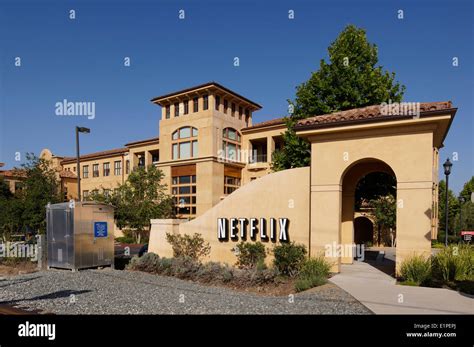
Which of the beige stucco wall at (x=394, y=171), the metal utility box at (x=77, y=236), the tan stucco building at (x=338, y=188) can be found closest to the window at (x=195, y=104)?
the tan stucco building at (x=338, y=188)

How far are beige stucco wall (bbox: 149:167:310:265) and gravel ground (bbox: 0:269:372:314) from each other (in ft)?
11.5

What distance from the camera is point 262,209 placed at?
14.2 metres

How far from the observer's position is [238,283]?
12.0 m

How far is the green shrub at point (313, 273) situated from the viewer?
1024 cm

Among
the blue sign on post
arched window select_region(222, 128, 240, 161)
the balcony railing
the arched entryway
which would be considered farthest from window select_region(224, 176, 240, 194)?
the blue sign on post

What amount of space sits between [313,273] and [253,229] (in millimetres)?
3874

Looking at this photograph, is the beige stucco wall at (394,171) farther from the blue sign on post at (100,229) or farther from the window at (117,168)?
the window at (117,168)

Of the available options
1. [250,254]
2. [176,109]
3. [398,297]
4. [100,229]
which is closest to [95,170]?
[176,109]

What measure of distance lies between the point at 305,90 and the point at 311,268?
471 inches

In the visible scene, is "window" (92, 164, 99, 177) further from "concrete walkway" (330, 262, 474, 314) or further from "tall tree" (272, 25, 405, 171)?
"concrete walkway" (330, 262, 474, 314)

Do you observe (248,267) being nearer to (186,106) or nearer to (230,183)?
(230,183)

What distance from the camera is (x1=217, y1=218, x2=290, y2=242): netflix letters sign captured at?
44.4ft
